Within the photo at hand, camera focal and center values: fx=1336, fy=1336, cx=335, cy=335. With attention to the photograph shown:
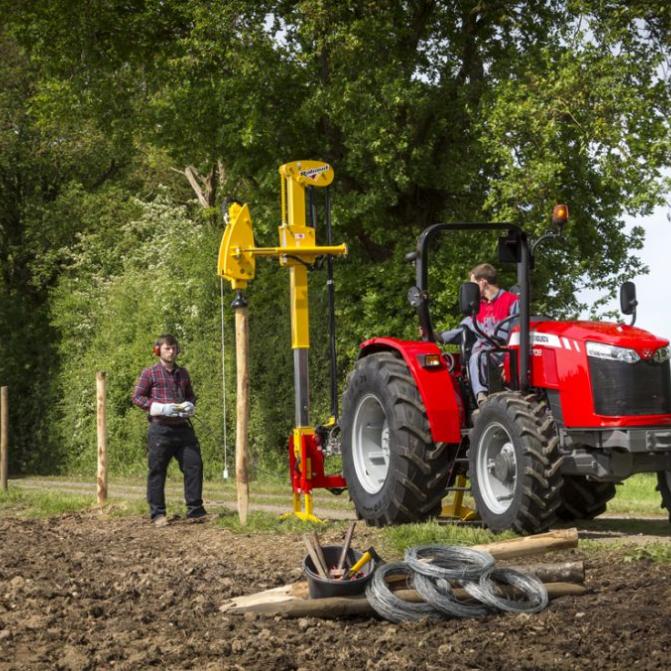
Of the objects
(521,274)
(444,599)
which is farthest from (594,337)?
(444,599)

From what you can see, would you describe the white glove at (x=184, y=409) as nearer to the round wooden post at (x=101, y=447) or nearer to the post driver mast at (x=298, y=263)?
the post driver mast at (x=298, y=263)

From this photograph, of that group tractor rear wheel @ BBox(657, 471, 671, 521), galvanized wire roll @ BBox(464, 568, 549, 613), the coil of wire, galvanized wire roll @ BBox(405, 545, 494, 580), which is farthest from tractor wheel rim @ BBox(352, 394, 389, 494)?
galvanized wire roll @ BBox(464, 568, 549, 613)

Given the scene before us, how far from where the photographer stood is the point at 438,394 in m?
11.1

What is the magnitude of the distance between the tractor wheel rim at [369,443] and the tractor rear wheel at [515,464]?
1578 millimetres

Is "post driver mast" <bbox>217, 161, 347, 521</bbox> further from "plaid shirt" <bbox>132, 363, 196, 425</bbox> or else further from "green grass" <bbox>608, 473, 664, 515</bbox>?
"green grass" <bbox>608, 473, 664, 515</bbox>

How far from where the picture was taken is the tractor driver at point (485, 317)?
36.1 ft

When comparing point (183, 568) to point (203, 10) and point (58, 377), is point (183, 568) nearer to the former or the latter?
point (203, 10)

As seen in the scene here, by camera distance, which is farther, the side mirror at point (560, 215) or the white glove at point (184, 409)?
the white glove at point (184, 409)

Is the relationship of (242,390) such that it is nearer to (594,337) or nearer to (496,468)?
(496,468)

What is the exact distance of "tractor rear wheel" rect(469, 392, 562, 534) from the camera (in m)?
9.85

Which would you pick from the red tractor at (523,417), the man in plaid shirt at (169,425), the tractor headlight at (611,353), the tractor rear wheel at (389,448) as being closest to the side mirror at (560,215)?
the red tractor at (523,417)

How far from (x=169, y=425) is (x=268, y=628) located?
6.48 m

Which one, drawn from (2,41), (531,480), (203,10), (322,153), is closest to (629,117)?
(322,153)

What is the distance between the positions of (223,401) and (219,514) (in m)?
8.37
